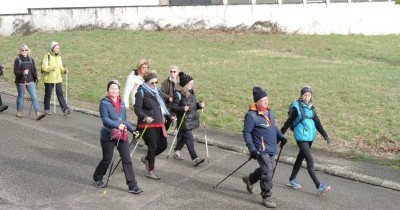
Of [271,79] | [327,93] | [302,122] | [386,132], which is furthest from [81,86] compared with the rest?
[302,122]

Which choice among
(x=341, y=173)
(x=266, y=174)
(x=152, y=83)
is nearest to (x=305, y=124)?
(x=266, y=174)

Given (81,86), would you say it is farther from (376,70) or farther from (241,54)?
(376,70)

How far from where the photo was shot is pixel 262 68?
67.6 ft

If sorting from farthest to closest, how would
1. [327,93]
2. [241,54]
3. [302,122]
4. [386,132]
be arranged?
[241,54] → [327,93] → [386,132] → [302,122]

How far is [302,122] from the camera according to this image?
848cm

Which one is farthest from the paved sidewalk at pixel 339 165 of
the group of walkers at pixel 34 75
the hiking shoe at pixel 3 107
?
the hiking shoe at pixel 3 107

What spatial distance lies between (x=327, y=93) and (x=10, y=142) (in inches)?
368

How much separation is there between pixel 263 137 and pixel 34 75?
21.9 ft

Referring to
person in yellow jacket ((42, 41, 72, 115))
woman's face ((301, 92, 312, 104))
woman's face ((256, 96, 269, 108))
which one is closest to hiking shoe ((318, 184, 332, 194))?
woman's face ((301, 92, 312, 104))

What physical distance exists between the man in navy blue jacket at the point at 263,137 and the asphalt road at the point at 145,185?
342 mm

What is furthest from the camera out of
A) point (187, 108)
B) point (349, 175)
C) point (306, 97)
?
point (187, 108)

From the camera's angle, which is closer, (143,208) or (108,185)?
(143,208)

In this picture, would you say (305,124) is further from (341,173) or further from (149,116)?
(149,116)

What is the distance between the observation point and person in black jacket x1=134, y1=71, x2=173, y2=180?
8734mm
